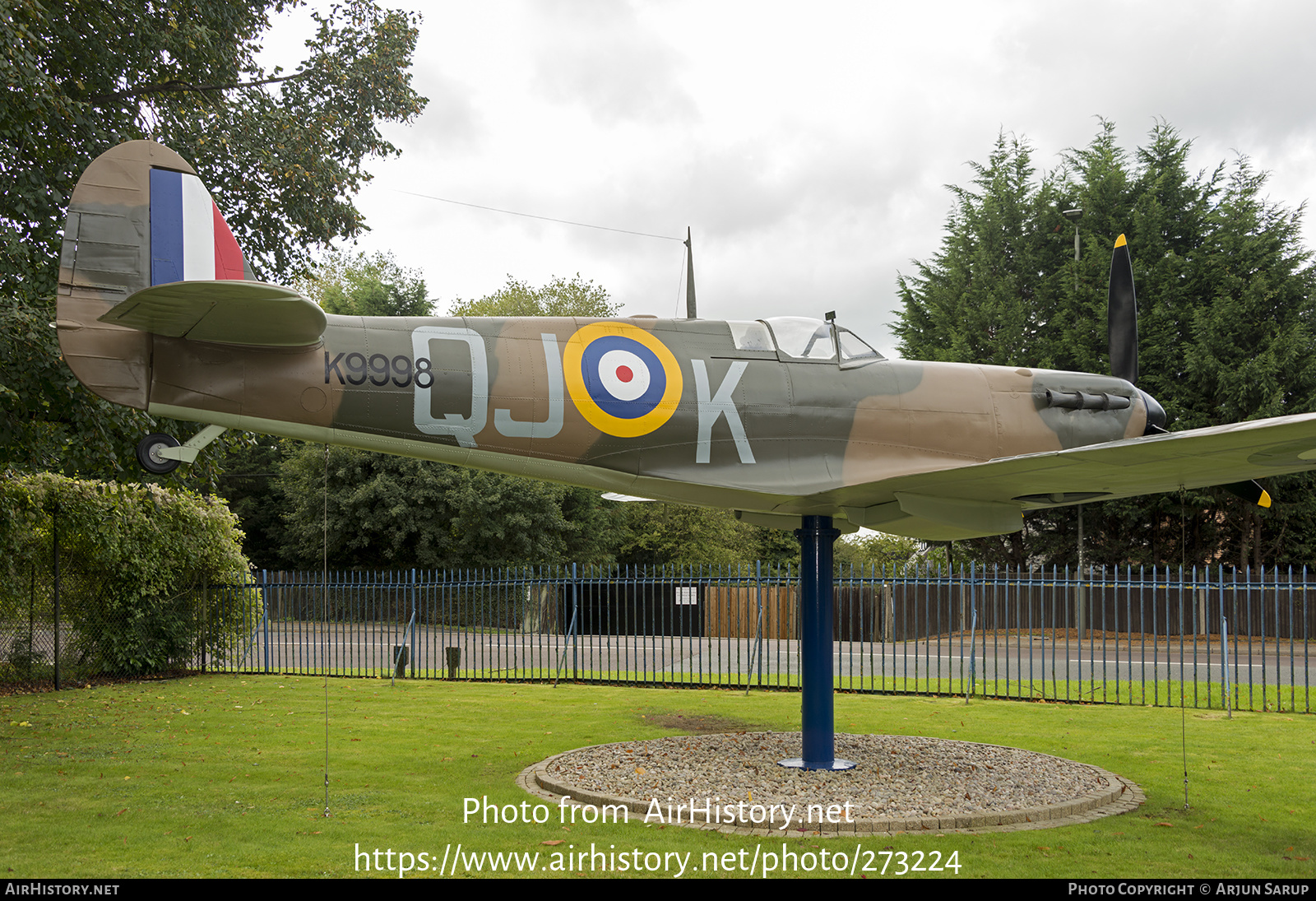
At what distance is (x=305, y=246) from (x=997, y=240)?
86.7ft

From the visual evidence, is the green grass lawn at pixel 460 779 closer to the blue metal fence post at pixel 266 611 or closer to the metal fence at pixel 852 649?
the metal fence at pixel 852 649

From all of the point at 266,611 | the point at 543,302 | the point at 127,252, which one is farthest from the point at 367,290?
the point at 127,252

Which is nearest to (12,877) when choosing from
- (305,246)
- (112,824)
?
(112,824)

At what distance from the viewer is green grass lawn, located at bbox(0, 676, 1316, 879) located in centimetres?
632

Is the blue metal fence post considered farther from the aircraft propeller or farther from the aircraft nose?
the aircraft nose

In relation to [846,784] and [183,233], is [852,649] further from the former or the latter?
[183,233]

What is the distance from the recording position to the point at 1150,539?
30.5m

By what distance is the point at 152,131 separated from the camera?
12.8 meters

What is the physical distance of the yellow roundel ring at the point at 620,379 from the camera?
7.03 metres

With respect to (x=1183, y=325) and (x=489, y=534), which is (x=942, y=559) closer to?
(x=1183, y=325)

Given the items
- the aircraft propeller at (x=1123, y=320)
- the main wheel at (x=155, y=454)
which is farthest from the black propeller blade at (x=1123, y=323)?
the main wheel at (x=155, y=454)

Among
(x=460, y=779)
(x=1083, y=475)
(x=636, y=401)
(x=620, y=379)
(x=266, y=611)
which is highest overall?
(x=620, y=379)

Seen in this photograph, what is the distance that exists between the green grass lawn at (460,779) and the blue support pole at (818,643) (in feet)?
6.53

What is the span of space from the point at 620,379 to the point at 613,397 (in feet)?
0.59
